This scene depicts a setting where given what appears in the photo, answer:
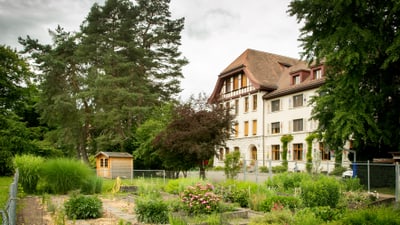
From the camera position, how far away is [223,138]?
2284cm

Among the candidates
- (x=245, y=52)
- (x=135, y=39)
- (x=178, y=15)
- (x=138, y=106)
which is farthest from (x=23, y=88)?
(x=245, y=52)

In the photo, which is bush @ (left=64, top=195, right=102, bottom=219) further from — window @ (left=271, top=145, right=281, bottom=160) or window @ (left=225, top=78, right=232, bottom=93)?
window @ (left=225, top=78, right=232, bottom=93)

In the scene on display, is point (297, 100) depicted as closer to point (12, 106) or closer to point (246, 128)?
point (246, 128)

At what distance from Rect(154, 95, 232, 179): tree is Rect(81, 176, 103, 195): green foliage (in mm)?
4783

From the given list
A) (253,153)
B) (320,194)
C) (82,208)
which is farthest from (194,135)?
(253,153)

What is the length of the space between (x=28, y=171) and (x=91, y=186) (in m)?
2.97

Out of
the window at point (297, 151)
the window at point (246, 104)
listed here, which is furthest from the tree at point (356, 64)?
the window at point (246, 104)

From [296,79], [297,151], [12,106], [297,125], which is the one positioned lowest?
[297,151]

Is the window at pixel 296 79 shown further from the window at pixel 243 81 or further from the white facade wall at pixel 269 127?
the window at pixel 243 81

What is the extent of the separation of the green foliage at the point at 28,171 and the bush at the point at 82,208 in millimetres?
8181

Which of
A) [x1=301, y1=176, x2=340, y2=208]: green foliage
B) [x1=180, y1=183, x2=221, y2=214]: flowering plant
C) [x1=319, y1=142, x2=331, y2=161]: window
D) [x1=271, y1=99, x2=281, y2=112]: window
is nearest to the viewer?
[x1=180, y1=183, x2=221, y2=214]: flowering plant

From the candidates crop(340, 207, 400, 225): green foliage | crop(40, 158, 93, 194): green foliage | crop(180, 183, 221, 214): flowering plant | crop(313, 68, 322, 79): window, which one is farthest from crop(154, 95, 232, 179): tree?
crop(313, 68, 322, 79): window

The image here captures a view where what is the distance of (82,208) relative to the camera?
11039 millimetres

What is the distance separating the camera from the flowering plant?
422 inches
